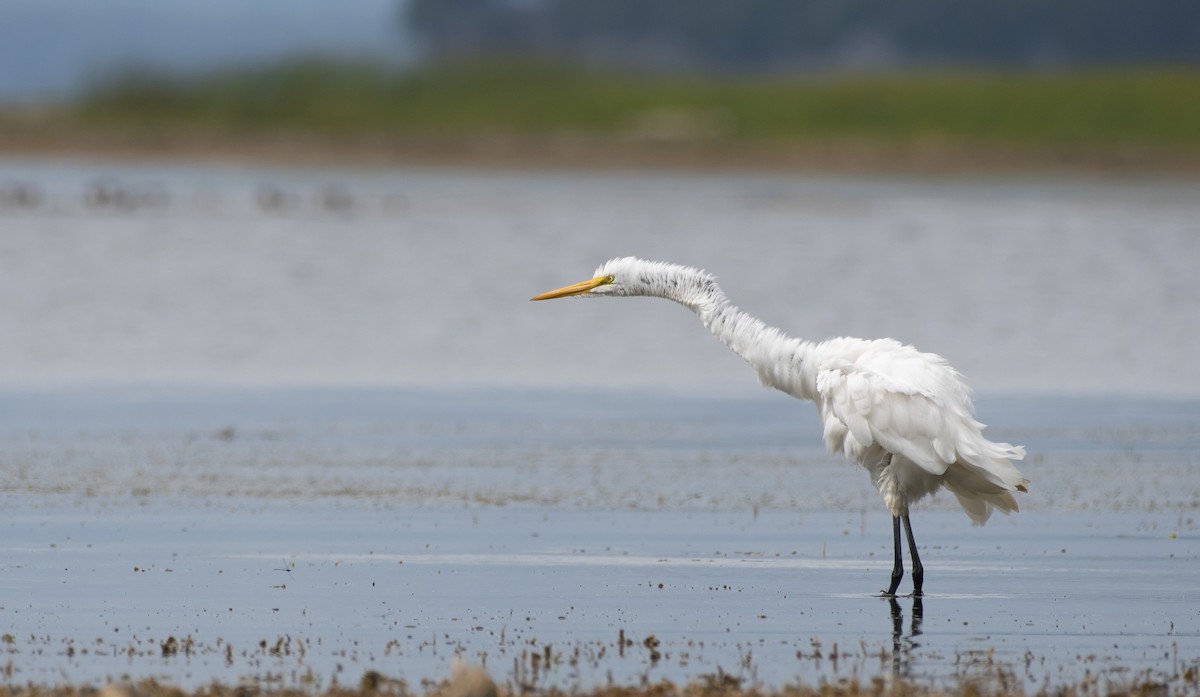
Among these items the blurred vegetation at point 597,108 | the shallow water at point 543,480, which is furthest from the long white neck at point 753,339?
the blurred vegetation at point 597,108

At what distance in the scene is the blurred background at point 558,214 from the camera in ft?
68.9

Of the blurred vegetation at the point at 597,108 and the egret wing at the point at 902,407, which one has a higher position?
the blurred vegetation at the point at 597,108

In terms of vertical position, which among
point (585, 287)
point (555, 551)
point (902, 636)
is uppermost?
point (585, 287)

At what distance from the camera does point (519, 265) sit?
31.2 metres

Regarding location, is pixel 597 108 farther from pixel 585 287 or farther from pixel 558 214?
pixel 585 287

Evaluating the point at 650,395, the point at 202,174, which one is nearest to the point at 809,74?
the point at 202,174

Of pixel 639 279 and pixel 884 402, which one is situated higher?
pixel 639 279

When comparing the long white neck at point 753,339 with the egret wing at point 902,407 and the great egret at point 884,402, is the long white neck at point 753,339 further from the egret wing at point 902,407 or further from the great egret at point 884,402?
the egret wing at point 902,407

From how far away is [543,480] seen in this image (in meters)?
13.1

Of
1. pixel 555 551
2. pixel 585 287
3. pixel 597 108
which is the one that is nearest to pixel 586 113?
pixel 597 108

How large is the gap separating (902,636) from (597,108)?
64246 millimetres

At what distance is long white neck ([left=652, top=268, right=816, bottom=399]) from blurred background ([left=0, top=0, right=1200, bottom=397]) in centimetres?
735

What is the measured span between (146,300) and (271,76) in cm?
4338

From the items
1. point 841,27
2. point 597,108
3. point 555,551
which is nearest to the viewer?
point 555,551
